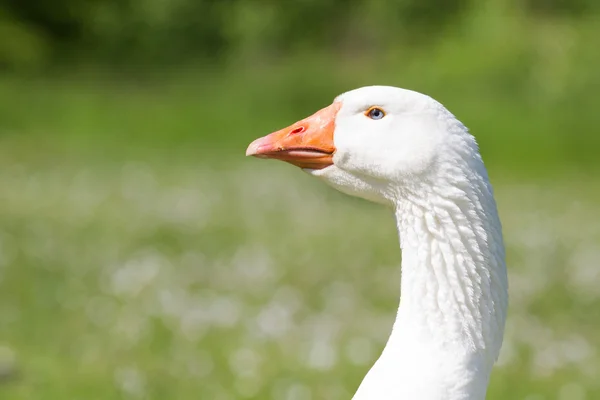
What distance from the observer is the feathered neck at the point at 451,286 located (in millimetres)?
3324

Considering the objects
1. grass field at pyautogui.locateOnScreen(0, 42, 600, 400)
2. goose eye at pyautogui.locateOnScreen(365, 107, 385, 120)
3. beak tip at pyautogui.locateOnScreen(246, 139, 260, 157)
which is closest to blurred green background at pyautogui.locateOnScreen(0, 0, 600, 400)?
grass field at pyautogui.locateOnScreen(0, 42, 600, 400)

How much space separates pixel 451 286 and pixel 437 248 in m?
0.15

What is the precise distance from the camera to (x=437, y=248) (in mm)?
3418

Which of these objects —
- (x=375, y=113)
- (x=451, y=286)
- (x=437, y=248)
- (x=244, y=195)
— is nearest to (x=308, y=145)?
(x=375, y=113)

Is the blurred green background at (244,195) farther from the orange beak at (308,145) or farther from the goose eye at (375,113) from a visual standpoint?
the goose eye at (375,113)

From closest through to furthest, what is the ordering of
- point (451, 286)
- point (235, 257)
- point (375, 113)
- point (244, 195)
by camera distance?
point (451, 286) < point (375, 113) < point (235, 257) < point (244, 195)

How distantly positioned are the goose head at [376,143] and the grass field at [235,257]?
3.18 meters

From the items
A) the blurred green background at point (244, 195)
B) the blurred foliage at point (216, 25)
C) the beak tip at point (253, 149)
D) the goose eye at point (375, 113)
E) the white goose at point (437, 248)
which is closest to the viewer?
the white goose at point (437, 248)

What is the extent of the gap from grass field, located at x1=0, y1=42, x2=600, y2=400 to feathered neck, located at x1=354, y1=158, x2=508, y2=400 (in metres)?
3.23

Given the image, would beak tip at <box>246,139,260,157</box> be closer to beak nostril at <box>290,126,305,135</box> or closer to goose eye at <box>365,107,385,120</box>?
beak nostril at <box>290,126,305,135</box>

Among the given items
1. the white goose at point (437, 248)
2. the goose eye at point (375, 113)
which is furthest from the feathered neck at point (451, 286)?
the goose eye at point (375, 113)

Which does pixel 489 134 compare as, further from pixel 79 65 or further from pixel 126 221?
pixel 79 65

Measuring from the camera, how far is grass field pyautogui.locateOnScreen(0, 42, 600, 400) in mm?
7121

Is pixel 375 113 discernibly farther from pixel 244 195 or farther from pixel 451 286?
pixel 244 195
